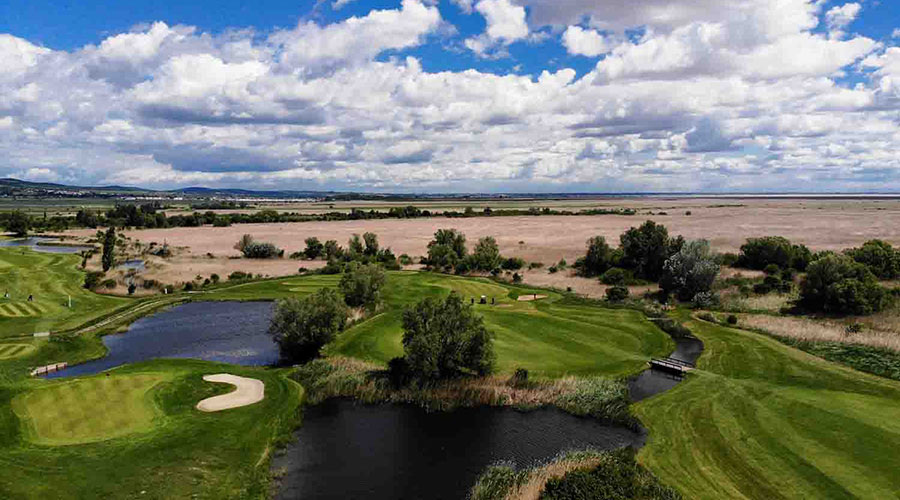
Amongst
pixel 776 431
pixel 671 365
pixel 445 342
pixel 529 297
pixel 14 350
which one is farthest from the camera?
pixel 529 297

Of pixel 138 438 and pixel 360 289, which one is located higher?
pixel 360 289

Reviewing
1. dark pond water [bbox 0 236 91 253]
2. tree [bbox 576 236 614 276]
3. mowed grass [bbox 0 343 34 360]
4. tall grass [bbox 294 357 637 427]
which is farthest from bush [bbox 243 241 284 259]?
tall grass [bbox 294 357 637 427]

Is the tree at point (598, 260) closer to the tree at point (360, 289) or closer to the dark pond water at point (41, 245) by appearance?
the tree at point (360, 289)

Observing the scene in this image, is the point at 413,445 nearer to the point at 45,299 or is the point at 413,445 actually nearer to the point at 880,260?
the point at 45,299

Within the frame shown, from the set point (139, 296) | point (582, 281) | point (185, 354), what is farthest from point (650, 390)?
point (139, 296)

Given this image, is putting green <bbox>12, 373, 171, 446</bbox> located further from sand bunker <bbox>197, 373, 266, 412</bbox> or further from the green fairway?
sand bunker <bbox>197, 373, 266, 412</bbox>

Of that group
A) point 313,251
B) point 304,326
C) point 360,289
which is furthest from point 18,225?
point 304,326
